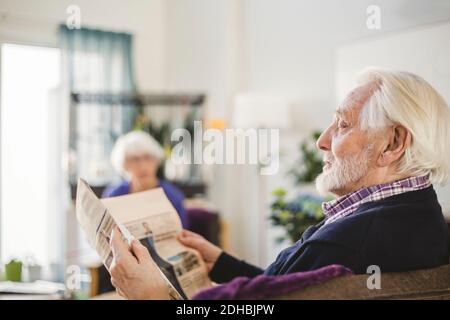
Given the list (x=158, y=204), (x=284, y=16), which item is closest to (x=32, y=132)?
(x=284, y=16)

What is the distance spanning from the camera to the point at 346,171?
1.10 metres

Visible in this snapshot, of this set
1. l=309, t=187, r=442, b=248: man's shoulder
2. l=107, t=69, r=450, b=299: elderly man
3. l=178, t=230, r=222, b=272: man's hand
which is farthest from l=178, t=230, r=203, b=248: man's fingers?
l=309, t=187, r=442, b=248: man's shoulder

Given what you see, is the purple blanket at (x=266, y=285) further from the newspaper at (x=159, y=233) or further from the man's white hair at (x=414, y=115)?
the man's white hair at (x=414, y=115)

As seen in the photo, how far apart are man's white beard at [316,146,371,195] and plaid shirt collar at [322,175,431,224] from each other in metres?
0.03

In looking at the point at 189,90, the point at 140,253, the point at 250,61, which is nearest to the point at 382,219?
the point at 140,253

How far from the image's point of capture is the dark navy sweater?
993 mm

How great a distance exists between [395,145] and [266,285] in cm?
38

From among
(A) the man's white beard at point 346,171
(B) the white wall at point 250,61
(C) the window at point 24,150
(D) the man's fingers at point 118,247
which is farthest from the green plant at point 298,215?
(D) the man's fingers at point 118,247

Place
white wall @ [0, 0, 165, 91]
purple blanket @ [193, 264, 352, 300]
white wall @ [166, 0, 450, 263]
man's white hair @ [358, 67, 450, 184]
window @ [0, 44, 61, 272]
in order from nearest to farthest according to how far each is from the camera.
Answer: purple blanket @ [193, 264, 352, 300] < man's white hair @ [358, 67, 450, 184] < white wall @ [0, 0, 165, 91] < window @ [0, 44, 61, 272] < white wall @ [166, 0, 450, 263]

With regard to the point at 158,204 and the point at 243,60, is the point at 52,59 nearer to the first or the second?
the point at 243,60

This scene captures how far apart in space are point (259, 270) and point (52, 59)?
100 inches

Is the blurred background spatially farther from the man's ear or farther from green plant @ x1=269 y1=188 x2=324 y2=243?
the man's ear

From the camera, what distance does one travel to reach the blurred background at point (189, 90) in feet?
4.73

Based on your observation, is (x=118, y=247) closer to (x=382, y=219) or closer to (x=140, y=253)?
(x=140, y=253)
